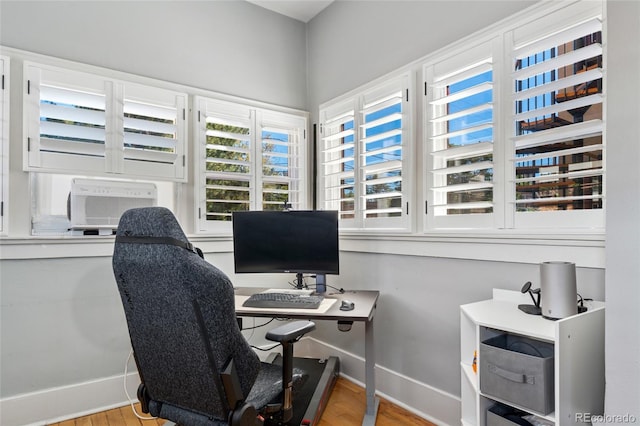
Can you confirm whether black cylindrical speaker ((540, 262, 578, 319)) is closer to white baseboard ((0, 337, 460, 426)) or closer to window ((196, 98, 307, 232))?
white baseboard ((0, 337, 460, 426))

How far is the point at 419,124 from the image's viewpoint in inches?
89.4

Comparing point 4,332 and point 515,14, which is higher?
point 515,14

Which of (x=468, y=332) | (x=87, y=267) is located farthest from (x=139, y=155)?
(x=468, y=332)

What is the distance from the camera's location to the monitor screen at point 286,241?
2.37m

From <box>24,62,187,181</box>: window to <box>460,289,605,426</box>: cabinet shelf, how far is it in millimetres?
2132

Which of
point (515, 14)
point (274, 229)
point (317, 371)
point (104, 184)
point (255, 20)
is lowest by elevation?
point (317, 371)

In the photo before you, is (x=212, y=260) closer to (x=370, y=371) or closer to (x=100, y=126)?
(x=100, y=126)

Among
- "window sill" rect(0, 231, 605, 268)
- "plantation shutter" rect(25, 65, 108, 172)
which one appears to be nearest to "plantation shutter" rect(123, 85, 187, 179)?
"plantation shutter" rect(25, 65, 108, 172)

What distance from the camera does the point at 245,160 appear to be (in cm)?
293

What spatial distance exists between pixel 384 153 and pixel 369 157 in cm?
19

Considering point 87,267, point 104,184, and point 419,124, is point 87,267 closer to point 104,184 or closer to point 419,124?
point 104,184

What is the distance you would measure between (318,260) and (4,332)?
1828 mm

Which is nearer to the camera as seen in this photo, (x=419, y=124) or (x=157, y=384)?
(x=157, y=384)

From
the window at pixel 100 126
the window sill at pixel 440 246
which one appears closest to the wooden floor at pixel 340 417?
the window sill at pixel 440 246
